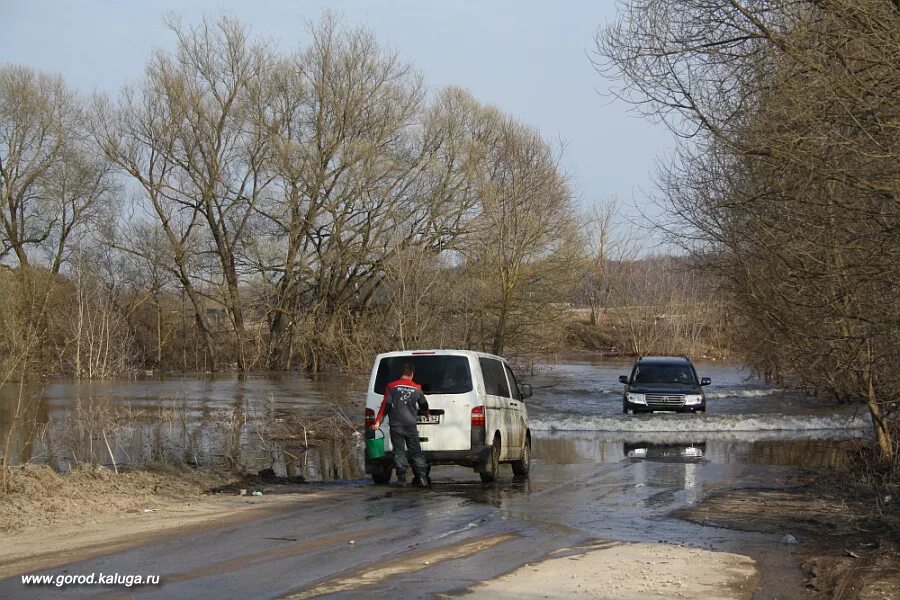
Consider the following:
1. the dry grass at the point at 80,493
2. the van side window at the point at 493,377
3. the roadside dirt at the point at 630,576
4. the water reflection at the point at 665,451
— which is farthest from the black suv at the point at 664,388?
the roadside dirt at the point at 630,576

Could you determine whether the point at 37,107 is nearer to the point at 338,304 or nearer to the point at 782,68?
the point at 338,304

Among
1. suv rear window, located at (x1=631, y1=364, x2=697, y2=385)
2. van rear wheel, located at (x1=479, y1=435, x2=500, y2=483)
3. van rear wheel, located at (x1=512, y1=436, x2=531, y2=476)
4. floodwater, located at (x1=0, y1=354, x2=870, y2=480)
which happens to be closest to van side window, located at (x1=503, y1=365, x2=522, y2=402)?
van rear wheel, located at (x1=512, y1=436, x2=531, y2=476)

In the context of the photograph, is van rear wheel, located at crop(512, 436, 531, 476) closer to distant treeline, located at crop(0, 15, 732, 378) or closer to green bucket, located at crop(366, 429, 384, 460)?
green bucket, located at crop(366, 429, 384, 460)

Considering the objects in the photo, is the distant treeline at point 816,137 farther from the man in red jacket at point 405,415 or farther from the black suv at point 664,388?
the black suv at point 664,388

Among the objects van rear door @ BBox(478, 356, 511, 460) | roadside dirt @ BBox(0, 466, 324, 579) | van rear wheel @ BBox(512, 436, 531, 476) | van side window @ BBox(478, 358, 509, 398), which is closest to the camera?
roadside dirt @ BBox(0, 466, 324, 579)

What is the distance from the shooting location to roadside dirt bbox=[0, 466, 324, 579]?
8555 millimetres

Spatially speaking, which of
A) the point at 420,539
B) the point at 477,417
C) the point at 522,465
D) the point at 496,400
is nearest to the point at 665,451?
the point at 522,465

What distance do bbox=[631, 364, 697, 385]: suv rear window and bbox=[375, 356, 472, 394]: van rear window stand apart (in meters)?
13.0

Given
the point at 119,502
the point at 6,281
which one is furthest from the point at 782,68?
the point at 6,281

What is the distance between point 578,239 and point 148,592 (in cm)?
3637

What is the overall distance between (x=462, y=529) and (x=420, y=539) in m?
0.82

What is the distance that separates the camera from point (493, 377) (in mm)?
15430

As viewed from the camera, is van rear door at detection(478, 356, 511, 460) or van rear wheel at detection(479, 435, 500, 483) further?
van rear door at detection(478, 356, 511, 460)

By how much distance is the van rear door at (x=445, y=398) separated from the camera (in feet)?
46.5
